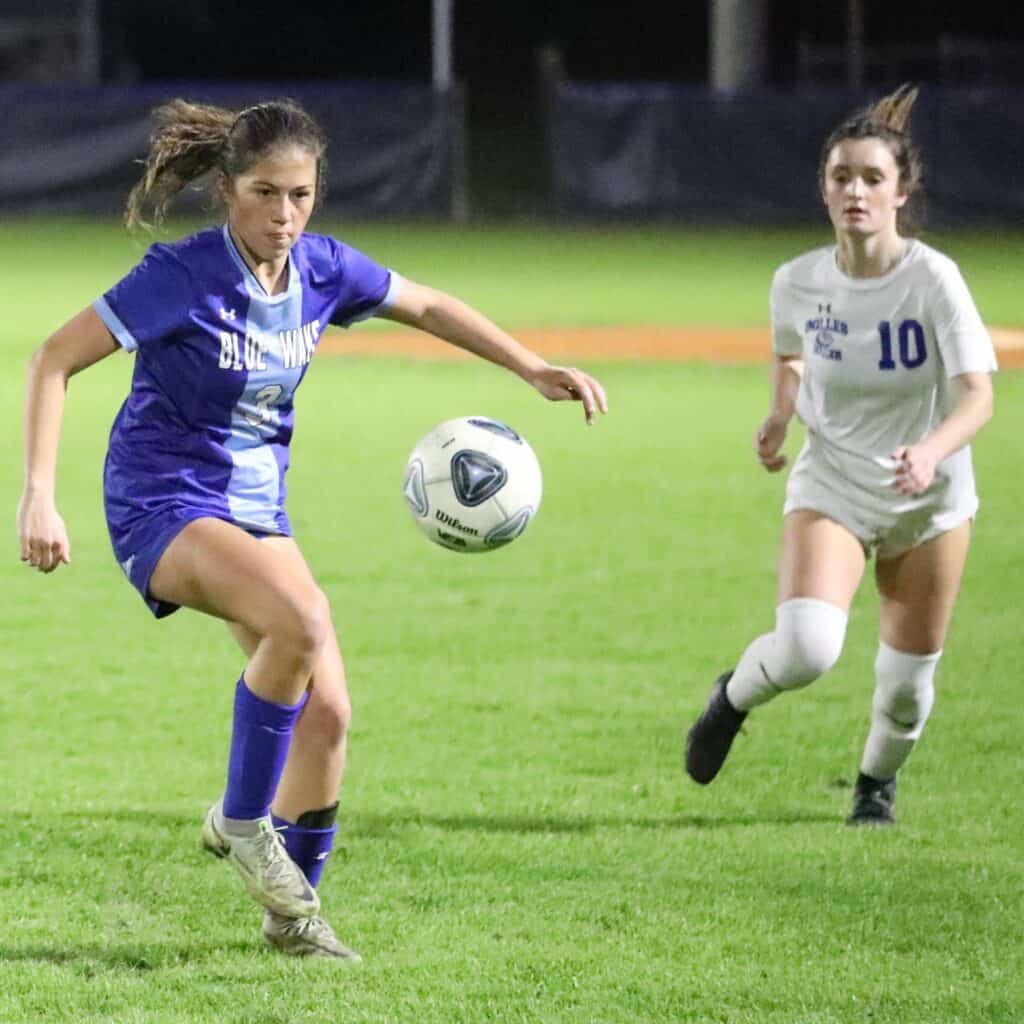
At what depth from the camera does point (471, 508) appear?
492cm

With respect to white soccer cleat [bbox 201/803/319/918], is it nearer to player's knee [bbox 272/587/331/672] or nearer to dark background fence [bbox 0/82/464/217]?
player's knee [bbox 272/587/331/672]

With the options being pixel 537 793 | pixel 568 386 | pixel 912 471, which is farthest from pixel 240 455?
pixel 537 793

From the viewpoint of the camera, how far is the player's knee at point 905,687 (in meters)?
5.56

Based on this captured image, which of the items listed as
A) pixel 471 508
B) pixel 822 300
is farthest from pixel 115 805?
pixel 822 300

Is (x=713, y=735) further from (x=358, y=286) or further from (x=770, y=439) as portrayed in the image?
(x=358, y=286)

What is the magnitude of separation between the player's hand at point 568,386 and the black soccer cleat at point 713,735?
1.17 meters

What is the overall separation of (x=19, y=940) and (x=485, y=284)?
16357mm

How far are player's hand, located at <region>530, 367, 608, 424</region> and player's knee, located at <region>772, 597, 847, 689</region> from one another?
0.88 m

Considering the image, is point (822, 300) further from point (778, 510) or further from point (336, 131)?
point (336, 131)

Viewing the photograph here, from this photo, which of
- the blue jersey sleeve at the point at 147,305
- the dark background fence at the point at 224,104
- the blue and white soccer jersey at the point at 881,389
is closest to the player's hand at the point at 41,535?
the blue jersey sleeve at the point at 147,305

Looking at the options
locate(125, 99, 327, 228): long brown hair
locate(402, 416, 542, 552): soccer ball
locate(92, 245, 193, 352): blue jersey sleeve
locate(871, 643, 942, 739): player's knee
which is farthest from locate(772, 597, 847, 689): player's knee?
locate(92, 245, 193, 352): blue jersey sleeve

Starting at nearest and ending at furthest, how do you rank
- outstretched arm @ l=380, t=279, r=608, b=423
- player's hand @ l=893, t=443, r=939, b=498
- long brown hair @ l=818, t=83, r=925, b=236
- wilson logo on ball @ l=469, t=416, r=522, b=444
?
player's hand @ l=893, t=443, r=939, b=498 → outstretched arm @ l=380, t=279, r=608, b=423 → wilson logo on ball @ l=469, t=416, r=522, b=444 → long brown hair @ l=818, t=83, r=925, b=236

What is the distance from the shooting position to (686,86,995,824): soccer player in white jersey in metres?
5.42

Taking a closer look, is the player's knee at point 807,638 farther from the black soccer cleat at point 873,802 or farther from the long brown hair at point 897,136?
the long brown hair at point 897,136
